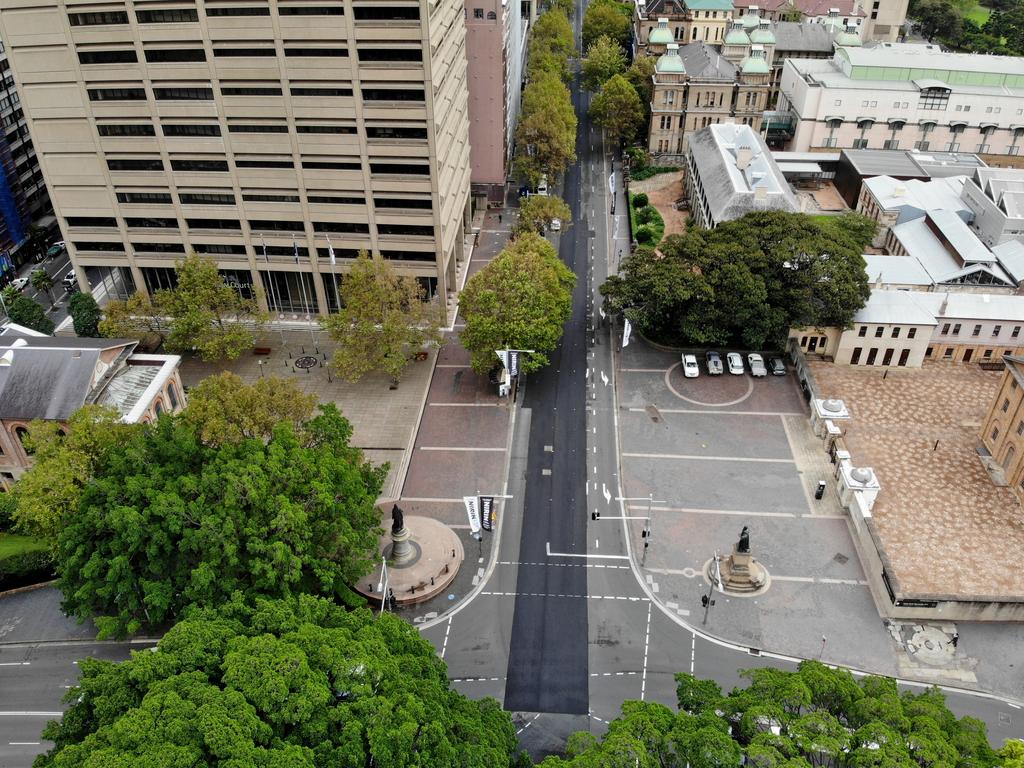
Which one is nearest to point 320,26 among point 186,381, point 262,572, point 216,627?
point 186,381

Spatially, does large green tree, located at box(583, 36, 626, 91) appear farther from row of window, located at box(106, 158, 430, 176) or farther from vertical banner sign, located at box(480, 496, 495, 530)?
vertical banner sign, located at box(480, 496, 495, 530)

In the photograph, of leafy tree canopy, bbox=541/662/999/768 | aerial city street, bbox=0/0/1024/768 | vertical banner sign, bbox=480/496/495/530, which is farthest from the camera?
vertical banner sign, bbox=480/496/495/530

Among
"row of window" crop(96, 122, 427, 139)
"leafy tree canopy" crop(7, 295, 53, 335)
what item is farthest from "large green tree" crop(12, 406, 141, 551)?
"row of window" crop(96, 122, 427, 139)

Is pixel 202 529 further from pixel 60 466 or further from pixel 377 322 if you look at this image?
pixel 377 322

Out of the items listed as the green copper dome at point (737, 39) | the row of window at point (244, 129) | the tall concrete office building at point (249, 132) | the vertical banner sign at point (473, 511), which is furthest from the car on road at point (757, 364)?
the green copper dome at point (737, 39)

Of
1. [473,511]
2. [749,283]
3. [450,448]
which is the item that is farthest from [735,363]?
[473,511]

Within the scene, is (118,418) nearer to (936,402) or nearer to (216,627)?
(216,627)
